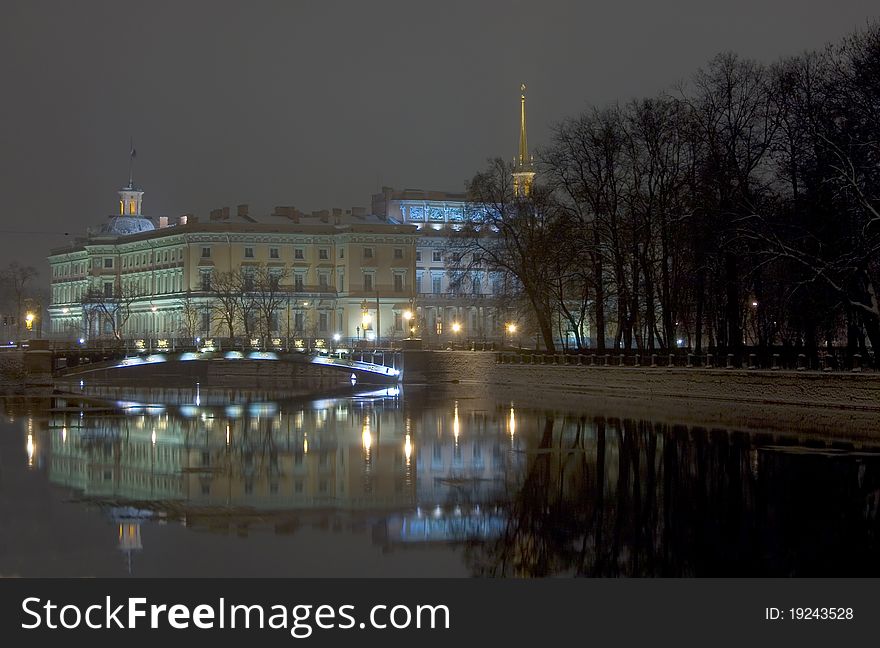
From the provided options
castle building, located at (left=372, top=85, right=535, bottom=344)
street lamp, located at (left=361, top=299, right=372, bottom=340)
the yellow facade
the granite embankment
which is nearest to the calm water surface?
the granite embankment

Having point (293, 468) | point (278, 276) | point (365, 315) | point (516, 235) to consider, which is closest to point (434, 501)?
point (293, 468)

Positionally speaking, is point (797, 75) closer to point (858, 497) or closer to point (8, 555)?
point (858, 497)

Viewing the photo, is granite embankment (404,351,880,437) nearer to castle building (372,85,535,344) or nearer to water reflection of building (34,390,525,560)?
water reflection of building (34,390,525,560)

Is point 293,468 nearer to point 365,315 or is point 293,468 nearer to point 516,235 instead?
point 516,235

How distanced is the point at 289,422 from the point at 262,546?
28.3 metres

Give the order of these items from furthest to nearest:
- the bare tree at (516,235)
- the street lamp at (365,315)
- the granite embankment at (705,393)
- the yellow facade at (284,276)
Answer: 1. the street lamp at (365,315)
2. the yellow facade at (284,276)
3. the bare tree at (516,235)
4. the granite embankment at (705,393)

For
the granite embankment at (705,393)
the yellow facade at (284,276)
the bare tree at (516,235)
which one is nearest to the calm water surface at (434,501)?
the granite embankment at (705,393)

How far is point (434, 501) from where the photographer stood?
1135 inches

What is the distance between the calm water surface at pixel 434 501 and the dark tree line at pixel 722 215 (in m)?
9.01

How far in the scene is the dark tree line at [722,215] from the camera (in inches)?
1924

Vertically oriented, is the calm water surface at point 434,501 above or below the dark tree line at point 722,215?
below

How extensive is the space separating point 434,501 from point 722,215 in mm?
28287

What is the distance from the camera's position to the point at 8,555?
22.9 meters

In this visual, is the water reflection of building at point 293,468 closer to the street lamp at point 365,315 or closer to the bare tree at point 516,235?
the bare tree at point 516,235
